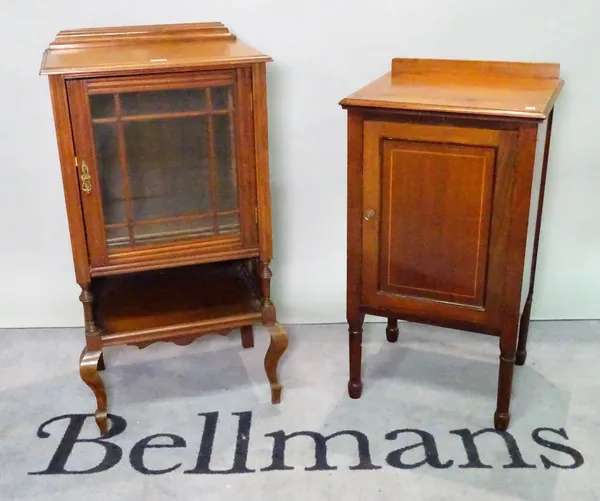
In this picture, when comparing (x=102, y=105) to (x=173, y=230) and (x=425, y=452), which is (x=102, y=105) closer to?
(x=173, y=230)

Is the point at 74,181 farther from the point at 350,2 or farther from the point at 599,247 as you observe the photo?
the point at 599,247

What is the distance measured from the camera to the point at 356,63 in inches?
80.7

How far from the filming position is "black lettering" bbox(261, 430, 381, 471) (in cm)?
167

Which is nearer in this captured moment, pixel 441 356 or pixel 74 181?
pixel 74 181

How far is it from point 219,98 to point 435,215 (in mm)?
557

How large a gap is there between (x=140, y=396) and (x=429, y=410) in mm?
781

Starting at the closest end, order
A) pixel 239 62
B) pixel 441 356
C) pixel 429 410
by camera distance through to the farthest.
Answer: pixel 239 62 < pixel 429 410 < pixel 441 356

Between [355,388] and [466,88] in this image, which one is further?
[355,388]

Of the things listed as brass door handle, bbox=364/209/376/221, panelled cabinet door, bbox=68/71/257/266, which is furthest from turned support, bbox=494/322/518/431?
panelled cabinet door, bbox=68/71/257/266

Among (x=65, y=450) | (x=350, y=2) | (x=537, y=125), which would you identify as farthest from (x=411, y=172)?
(x=65, y=450)

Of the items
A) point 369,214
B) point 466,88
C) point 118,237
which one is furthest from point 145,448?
point 466,88

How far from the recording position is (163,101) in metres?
1.58

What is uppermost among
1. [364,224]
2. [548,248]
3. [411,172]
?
[411,172]

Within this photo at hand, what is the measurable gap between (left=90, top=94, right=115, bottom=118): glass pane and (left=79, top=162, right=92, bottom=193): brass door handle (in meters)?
0.11
